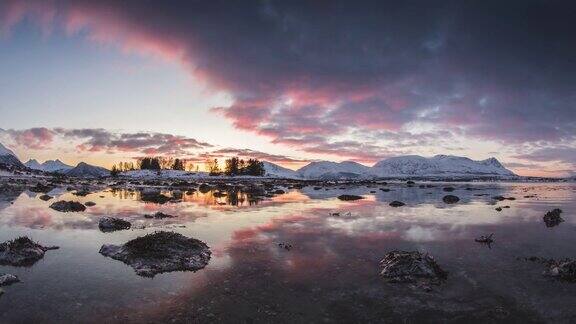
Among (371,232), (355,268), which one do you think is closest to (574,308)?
(355,268)

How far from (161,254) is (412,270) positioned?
1123 cm

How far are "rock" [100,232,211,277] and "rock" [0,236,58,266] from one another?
2.82 m

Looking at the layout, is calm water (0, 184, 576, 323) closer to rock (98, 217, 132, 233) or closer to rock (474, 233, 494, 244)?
rock (474, 233, 494, 244)

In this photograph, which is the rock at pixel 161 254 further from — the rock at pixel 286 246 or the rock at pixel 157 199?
the rock at pixel 157 199

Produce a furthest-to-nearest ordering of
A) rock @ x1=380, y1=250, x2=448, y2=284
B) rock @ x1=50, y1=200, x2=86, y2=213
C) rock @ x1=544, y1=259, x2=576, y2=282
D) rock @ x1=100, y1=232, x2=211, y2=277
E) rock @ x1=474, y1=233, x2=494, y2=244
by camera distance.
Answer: rock @ x1=50, y1=200, x2=86, y2=213, rock @ x1=474, y1=233, x2=494, y2=244, rock @ x1=100, y1=232, x2=211, y2=277, rock @ x1=544, y1=259, x2=576, y2=282, rock @ x1=380, y1=250, x2=448, y2=284

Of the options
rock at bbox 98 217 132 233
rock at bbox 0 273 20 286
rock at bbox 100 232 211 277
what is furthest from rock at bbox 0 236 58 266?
Result: rock at bbox 98 217 132 233

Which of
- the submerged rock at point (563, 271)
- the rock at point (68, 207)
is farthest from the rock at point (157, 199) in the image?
the submerged rock at point (563, 271)

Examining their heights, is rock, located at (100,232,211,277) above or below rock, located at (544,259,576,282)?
above

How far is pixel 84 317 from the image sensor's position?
11.6 m

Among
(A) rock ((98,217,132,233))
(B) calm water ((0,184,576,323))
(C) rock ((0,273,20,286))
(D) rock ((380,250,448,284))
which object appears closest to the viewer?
(B) calm water ((0,184,576,323))

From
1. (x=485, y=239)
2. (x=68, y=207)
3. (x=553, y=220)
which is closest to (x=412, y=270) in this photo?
(x=485, y=239)

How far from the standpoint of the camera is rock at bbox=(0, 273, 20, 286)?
47.3ft

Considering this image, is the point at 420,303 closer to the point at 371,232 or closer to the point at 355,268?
the point at 355,268

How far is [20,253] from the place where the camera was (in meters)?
17.9
